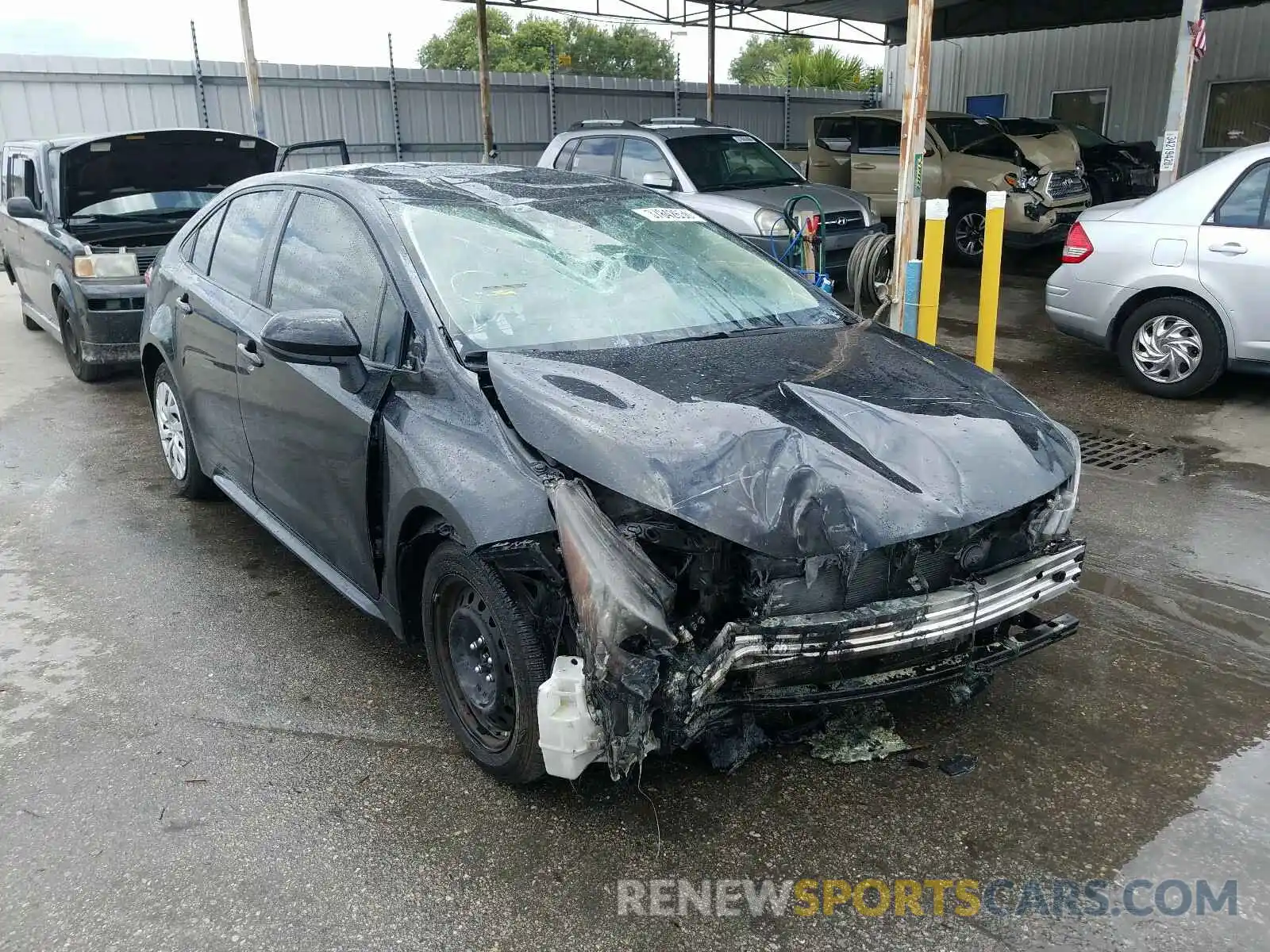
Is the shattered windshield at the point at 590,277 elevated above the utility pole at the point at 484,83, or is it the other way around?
the utility pole at the point at 484,83

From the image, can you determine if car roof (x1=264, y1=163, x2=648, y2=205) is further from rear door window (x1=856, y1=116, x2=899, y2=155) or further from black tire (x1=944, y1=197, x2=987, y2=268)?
rear door window (x1=856, y1=116, x2=899, y2=155)

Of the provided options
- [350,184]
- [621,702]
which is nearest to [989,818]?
[621,702]

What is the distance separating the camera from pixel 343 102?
1588 centimetres

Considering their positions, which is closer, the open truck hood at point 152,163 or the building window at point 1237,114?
the open truck hood at point 152,163

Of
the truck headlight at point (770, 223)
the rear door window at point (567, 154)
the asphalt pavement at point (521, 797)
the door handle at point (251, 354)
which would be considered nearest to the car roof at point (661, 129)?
the rear door window at point (567, 154)

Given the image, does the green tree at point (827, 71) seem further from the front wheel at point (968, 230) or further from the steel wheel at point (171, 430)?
the steel wheel at point (171, 430)

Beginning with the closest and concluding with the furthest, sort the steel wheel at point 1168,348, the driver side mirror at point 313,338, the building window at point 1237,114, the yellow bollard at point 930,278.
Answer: the driver side mirror at point 313,338 → the yellow bollard at point 930,278 → the steel wheel at point 1168,348 → the building window at point 1237,114

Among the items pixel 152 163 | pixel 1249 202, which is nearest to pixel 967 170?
pixel 1249 202

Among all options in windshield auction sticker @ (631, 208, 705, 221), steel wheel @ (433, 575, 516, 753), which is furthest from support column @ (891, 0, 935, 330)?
steel wheel @ (433, 575, 516, 753)

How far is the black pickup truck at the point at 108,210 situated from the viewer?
7.41 m

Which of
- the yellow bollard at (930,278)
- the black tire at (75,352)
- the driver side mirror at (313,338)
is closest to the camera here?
the driver side mirror at (313,338)

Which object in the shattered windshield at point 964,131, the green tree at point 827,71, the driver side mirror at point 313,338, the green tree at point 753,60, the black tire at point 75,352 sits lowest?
the black tire at point 75,352

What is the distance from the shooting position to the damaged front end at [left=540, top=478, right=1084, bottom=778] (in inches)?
95.9

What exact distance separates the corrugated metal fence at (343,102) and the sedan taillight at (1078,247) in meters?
12.1
